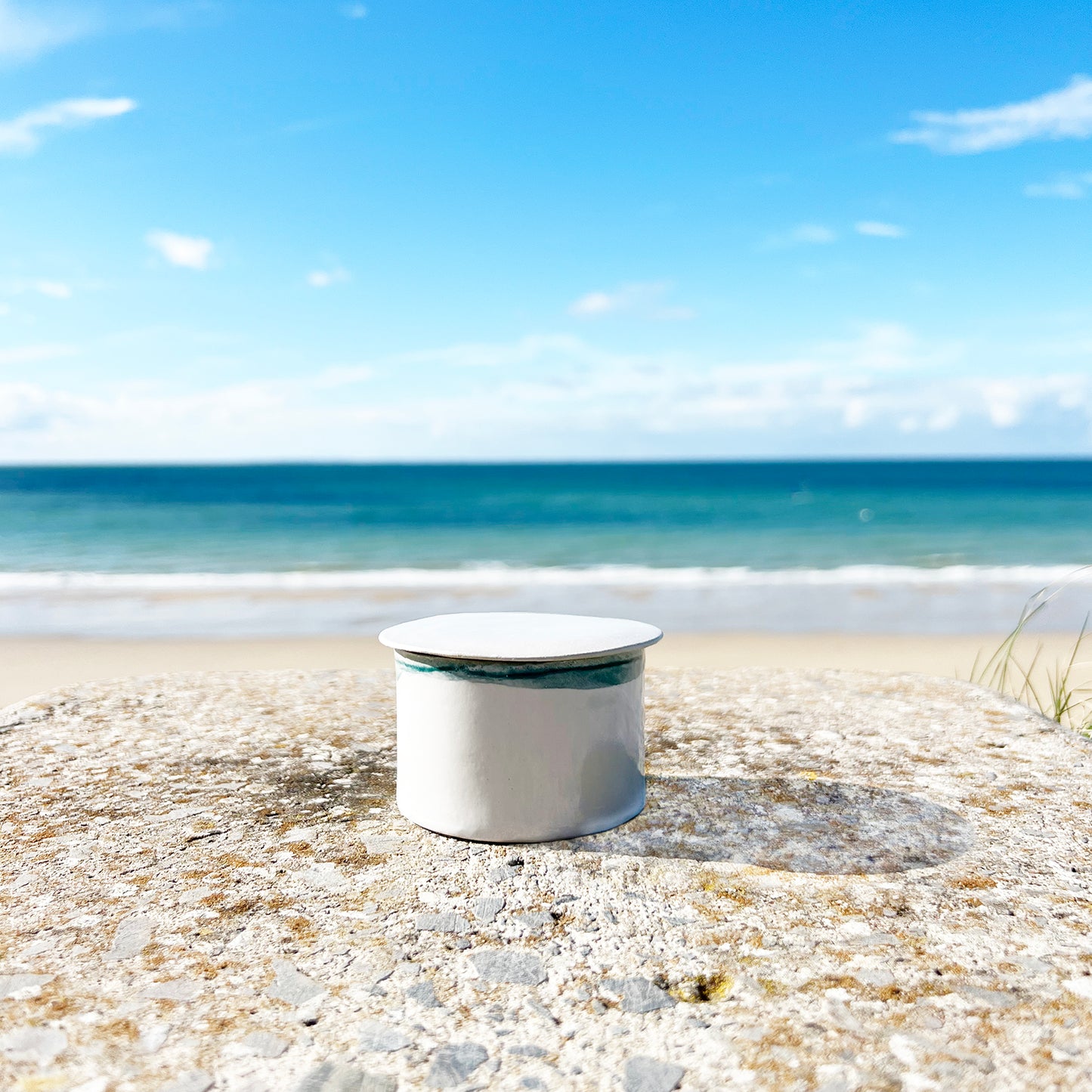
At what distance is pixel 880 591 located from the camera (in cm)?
1052

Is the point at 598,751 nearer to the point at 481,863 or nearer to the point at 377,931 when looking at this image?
the point at 481,863

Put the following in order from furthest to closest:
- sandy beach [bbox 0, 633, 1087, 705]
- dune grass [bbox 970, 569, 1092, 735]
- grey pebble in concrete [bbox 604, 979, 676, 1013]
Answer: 1. sandy beach [bbox 0, 633, 1087, 705]
2. dune grass [bbox 970, 569, 1092, 735]
3. grey pebble in concrete [bbox 604, 979, 676, 1013]

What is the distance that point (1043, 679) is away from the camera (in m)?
5.92

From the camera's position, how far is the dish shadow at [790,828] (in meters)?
2.18

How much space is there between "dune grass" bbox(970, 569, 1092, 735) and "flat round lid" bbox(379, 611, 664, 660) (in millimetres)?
2097

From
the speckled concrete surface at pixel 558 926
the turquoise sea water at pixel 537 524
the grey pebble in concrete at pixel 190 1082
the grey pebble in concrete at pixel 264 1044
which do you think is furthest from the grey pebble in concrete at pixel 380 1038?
the turquoise sea water at pixel 537 524

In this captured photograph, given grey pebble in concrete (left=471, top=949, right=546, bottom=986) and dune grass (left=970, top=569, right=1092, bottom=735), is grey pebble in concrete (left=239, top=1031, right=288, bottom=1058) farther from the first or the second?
dune grass (left=970, top=569, right=1092, bottom=735)

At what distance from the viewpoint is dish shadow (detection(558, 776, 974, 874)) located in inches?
85.7

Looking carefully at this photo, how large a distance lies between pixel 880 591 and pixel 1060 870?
888cm

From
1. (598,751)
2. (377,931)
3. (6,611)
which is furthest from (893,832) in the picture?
(6,611)

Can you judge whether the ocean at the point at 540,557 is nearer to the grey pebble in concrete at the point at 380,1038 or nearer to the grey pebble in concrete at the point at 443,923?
the grey pebble in concrete at the point at 443,923

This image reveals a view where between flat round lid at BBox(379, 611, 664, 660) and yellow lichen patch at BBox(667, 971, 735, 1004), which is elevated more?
flat round lid at BBox(379, 611, 664, 660)

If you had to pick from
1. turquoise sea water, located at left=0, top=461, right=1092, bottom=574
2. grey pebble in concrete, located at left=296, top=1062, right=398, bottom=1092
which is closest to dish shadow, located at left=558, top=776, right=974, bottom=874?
grey pebble in concrete, located at left=296, top=1062, right=398, bottom=1092

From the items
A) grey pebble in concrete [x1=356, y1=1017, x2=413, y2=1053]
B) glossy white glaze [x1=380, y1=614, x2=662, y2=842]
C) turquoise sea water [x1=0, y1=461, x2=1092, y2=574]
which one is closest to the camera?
grey pebble in concrete [x1=356, y1=1017, x2=413, y2=1053]
